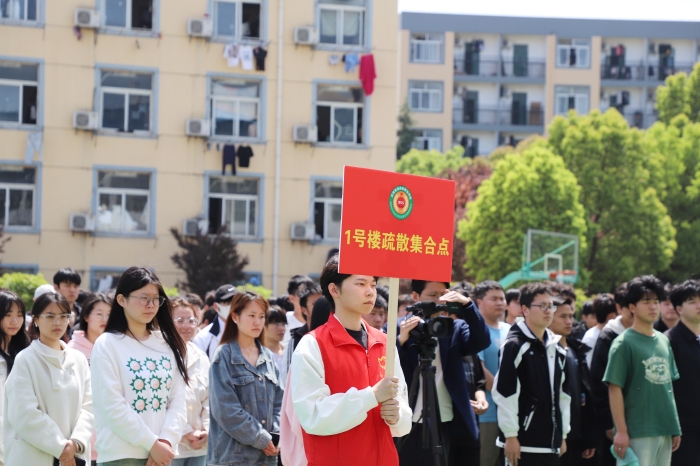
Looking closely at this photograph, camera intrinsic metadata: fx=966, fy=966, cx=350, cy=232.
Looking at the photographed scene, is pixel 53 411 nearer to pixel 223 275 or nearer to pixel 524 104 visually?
pixel 223 275

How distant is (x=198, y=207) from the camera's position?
78.0ft

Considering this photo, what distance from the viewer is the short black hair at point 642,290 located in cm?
740

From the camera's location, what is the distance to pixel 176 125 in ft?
77.2

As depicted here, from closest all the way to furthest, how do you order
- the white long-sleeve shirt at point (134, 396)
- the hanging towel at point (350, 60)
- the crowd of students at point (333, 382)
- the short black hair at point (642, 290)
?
the crowd of students at point (333, 382), the white long-sleeve shirt at point (134, 396), the short black hair at point (642, 290), the hanging towel at point (350, 60)

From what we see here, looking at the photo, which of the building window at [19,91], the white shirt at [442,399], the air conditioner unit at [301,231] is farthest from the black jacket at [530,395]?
the building window at [19,91]

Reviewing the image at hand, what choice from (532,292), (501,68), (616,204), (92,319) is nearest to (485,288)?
(532,292)

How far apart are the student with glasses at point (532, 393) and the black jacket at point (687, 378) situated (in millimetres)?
1234

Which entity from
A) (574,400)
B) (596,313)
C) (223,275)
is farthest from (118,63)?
(574,400)

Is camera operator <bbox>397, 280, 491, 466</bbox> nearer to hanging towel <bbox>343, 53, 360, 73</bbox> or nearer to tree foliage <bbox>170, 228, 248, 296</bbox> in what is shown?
tree foliage <bbox>170, 228, 248, 296</bbox>

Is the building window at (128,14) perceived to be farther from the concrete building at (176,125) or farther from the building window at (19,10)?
the building window at (19,10)

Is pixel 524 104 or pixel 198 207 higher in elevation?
pixel 524 104

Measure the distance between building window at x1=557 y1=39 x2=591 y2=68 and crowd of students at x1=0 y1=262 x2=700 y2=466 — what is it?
40.1 m

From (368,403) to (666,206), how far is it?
1262 inches

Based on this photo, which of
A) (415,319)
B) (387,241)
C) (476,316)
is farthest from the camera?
(476,316)
